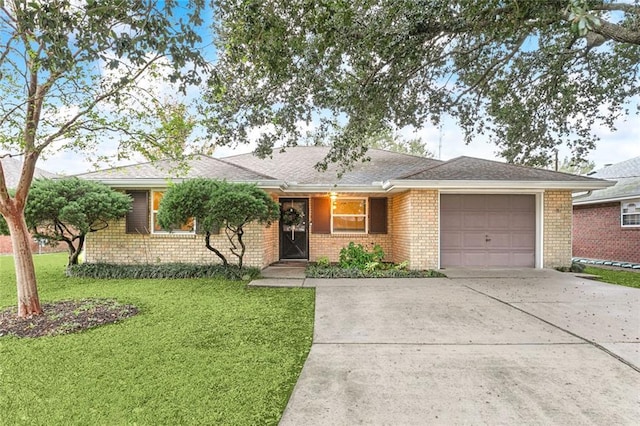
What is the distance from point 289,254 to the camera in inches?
434

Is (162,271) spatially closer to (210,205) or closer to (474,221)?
(210,205)

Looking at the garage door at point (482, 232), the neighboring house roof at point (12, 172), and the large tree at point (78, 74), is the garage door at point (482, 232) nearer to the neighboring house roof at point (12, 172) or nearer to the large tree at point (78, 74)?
the large tree at point (78, 74)

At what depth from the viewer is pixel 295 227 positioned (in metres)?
11.0

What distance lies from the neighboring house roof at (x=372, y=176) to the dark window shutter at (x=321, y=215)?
95cm

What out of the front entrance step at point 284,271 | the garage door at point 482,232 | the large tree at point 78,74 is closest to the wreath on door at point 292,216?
the front entrance step at point 284,271

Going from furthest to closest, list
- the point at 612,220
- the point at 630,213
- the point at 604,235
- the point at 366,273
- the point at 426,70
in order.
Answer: the point at 604,235 → the point at 612,220 → the point at 630,213 → the point at 366,273 → the point at 426,70

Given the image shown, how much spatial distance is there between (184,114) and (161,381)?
438 cm

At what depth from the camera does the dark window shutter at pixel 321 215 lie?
35.4 ft

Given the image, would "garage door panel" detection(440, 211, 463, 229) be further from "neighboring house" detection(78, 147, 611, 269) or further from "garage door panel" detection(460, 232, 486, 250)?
"garage door panel" detection(460, 232, 486, 250)

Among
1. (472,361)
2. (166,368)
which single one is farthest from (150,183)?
(472,361)

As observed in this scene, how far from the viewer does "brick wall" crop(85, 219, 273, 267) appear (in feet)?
30.0

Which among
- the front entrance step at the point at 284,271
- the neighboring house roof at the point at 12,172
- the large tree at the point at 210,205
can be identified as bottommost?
the front entrance step at the point at 284,271

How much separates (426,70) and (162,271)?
8.48 meters

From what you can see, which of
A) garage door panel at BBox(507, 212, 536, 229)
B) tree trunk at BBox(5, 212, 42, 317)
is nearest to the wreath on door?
garage door panel at BBox(507, 212, 536, 229)
